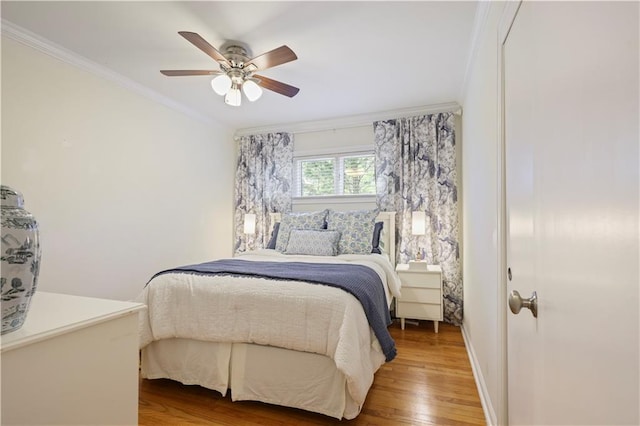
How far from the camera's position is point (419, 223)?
3.37 m

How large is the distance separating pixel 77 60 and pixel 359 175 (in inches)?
121

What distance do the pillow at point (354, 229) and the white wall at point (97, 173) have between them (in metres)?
1.89

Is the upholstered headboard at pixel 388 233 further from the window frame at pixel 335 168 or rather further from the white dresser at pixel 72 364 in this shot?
the white dresser at pixel 72 364

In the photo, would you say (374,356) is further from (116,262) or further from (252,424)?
(116,262)

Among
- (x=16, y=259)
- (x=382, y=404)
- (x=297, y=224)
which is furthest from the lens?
(x=297, y=224)

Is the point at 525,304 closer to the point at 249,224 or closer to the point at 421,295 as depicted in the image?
the point at 421,295

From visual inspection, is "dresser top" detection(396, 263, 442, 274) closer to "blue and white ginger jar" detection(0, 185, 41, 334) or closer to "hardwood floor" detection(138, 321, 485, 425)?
"hardwood floor" detection(138, 321, 485, 425)

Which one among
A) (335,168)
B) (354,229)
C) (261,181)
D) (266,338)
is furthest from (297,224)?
(266,338)

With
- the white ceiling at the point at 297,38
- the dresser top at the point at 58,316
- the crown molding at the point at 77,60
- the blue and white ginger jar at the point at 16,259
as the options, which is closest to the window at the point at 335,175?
the white ceiling at the point at 297,38

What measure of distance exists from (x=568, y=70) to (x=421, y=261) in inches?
109

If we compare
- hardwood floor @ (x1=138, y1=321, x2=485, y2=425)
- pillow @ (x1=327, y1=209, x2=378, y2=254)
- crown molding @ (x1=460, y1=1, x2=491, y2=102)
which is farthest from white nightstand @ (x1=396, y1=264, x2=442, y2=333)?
crown molding @ (x1=460, y1=1, x2=491, y2=102)

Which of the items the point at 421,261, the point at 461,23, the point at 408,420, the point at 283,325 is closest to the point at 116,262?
the point at 283,325

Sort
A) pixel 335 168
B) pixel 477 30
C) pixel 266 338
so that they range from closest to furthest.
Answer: pixel 266 338, pixel 477 30, pixel 335 168

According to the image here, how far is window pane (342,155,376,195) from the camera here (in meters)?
3.92
